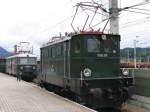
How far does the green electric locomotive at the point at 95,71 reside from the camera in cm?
1628

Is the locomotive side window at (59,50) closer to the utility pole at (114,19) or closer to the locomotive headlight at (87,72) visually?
the locomotive headlight at (87,72)

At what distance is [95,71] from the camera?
17281mm

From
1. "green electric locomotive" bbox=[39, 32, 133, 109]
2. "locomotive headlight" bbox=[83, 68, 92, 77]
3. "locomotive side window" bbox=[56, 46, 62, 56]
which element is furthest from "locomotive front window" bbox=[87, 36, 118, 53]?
"locomotive side window" bbox=[56, 46, 62, 56]

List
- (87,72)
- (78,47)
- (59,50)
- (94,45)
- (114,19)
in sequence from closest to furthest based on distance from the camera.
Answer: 1. (87,72)
2. (78,47)
3. (94,45)
4. (59,50)
5. (114,19)

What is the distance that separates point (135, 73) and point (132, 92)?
214cm

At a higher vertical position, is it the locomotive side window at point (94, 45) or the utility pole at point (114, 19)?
the utility pole at point (114, 19)

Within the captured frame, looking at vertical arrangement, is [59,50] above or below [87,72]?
above

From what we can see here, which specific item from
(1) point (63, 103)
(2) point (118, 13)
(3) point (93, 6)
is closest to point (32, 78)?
(2) point (118, 13)

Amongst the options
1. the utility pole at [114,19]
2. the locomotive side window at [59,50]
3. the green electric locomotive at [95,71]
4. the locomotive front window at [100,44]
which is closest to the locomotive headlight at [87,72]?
the green electric locomotive at [95,71]

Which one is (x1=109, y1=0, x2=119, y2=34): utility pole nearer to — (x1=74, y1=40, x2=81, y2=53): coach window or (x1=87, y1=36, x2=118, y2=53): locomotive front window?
(x1=87, y1=36, x2=118, y2=53): locomotive front window

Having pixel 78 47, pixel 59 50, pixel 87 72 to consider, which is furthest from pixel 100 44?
pixel 59 50

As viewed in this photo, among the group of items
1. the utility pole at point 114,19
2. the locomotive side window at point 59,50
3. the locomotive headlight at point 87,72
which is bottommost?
the locomotive headlight at point 87,72

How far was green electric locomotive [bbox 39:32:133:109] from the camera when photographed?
16.3 metres

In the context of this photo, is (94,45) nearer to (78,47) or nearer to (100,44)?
(100,44)
